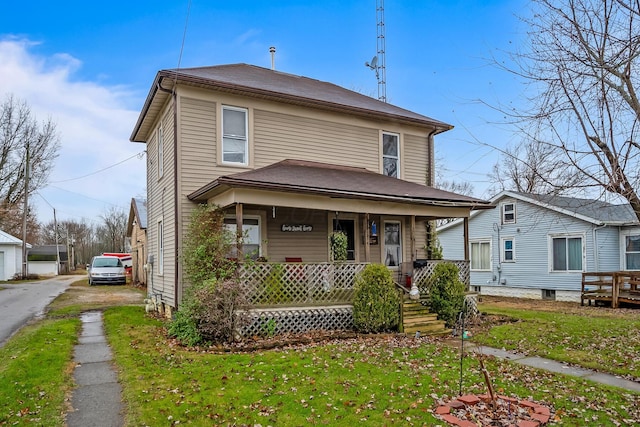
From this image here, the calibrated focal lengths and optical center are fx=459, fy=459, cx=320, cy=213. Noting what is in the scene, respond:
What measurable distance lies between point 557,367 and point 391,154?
880 cm

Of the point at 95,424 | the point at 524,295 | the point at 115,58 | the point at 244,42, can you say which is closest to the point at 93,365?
the point at 95,424

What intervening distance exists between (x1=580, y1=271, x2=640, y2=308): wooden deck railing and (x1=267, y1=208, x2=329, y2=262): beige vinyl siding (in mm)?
11007

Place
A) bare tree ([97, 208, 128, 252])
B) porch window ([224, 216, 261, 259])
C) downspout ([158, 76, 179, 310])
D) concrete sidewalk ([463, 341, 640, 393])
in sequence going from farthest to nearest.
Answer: bare tree ([97, 208, 128, 252]), porch window ([224, 216, 261, 259]), downspout ([158, 76, 179, 310]), concrete sidewalk ([463, 341, 640, 393])

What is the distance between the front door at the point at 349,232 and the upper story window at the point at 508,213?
36.3 feet

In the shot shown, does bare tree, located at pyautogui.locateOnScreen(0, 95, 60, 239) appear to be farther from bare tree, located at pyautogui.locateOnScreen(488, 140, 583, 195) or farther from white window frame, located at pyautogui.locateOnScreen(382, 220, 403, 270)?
bare tree, located at pyautogui.locateOnScreen(488, 140, 583, 195)

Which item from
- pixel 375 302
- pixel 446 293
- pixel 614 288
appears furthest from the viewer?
Answer: pixel 614 288

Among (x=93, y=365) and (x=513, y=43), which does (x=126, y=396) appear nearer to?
(x=93, y=365)

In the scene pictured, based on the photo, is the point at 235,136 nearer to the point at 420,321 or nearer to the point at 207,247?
the point at 207,247

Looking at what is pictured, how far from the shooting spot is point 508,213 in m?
21.9

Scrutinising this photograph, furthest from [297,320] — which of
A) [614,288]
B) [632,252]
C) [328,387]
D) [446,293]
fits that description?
[632,252]

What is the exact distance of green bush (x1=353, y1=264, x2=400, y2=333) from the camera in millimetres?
10562

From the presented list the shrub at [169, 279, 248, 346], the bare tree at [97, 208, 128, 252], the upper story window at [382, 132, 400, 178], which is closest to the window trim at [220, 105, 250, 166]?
the shrub at [169, 279, 248, 346]

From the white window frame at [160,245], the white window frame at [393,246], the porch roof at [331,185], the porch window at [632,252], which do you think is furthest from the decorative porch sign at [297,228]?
the porch window at [632,252]

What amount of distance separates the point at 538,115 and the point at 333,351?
5.52m
